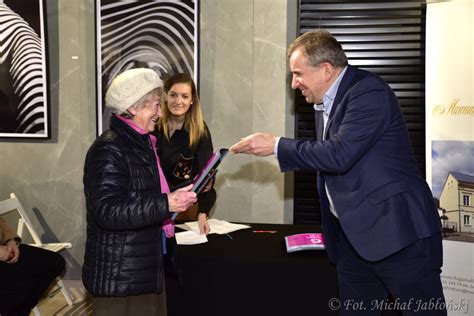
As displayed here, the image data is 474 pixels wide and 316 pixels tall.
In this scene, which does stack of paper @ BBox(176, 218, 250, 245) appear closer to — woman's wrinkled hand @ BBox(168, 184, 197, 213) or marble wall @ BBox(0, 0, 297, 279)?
woman's wrinkled hand @ BBox(168, 184, 197, 213)

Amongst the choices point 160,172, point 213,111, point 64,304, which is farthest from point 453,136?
point 64,304

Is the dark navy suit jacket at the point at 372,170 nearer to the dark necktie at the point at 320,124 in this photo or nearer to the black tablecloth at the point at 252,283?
the dark necktie at the point at 320,124

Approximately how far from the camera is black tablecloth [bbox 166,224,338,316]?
93.7 inches

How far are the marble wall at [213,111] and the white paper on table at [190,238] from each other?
155 centimetres

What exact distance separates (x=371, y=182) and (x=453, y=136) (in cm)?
188

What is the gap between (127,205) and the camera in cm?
198

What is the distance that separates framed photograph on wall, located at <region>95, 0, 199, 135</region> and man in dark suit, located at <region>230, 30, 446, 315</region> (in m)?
2.26

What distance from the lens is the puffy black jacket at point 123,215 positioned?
1986 millimetres

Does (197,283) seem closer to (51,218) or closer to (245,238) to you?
(245,238)

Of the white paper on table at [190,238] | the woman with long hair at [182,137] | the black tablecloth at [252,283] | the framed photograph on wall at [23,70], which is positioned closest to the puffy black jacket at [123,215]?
the black tablecloth at [252,283]

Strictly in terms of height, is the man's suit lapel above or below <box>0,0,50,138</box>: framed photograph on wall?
below

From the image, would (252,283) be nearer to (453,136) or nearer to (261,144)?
(261,144)

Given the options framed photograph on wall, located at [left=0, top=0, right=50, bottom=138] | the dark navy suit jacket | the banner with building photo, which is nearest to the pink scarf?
the dark navy suit jacket

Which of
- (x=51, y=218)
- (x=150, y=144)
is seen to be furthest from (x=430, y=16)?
(x=51, y=218)
